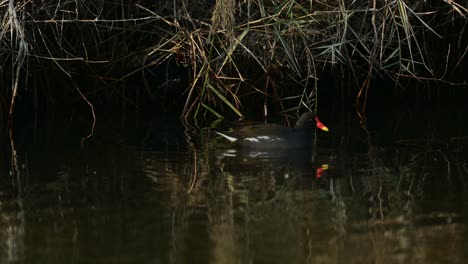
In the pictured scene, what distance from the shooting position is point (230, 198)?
6715 mm

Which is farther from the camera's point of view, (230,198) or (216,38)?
(216,38)

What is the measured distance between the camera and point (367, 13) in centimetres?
973

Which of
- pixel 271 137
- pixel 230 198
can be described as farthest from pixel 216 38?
pixel 230 198

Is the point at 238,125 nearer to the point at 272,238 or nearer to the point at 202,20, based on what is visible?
the point at 202,20

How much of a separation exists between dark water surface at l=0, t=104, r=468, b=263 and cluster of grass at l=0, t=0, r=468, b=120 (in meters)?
0.75

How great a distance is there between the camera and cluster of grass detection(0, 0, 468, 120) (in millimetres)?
9250

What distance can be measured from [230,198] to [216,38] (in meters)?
3.61

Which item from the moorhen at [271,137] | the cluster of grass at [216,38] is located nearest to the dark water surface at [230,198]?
the moorhen at [271,137]

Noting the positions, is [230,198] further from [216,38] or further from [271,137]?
[216,38]

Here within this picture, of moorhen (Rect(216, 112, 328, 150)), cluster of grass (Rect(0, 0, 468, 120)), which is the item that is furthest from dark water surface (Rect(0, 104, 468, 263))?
cluster of grass (Rect(0, 0, 468, 120))

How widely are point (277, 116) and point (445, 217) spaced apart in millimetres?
5125

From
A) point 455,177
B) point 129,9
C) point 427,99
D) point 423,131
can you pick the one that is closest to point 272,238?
point 455,177

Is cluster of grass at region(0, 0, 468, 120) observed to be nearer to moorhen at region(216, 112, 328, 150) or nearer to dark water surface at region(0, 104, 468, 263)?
moorhen at region(216, 112, 328, 150)

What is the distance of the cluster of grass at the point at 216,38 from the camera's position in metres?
9.25
